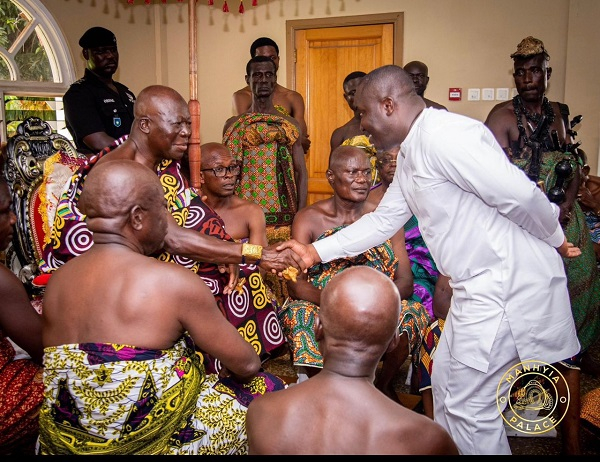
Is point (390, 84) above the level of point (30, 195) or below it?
above

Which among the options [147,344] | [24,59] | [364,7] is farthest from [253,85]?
[147,344]

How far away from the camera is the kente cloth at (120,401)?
5.90 ft

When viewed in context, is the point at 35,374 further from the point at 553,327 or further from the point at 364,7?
the point at 364,7

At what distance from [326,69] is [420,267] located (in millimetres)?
4425

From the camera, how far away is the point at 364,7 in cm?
734

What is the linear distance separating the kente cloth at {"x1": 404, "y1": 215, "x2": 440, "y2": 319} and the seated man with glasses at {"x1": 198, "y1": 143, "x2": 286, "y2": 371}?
3.23ft

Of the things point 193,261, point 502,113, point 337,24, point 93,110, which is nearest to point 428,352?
point 193,261

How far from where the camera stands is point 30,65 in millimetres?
7277

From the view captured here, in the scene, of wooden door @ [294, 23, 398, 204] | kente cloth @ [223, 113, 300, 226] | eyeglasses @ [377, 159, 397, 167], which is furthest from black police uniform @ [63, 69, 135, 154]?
wooden door @ [294, 23, 398, 204]

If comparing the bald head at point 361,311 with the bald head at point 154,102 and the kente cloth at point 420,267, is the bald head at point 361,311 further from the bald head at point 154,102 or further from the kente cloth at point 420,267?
the kente cloth at point 420,267

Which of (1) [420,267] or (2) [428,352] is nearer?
(2) [428,352]

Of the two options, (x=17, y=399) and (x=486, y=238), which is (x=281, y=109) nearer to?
(x=486, y=238)

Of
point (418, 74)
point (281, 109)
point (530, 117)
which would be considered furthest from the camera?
point (418, 74)

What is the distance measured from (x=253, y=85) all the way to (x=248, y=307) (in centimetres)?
290
